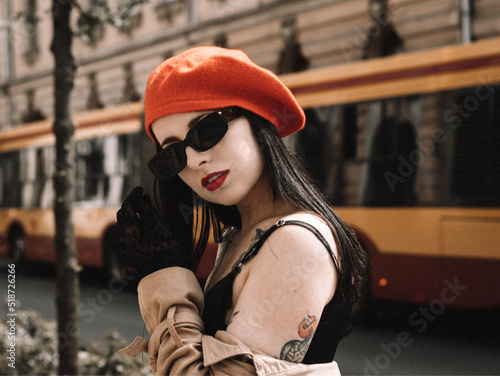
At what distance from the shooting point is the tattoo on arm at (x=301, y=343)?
1075 mm

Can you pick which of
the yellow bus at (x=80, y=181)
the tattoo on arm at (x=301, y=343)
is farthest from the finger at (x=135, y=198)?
the yellow bus at (x=80, y=181)

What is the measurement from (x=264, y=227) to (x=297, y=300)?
0.78 ft

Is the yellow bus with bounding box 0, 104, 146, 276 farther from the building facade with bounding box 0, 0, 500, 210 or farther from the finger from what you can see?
the finger

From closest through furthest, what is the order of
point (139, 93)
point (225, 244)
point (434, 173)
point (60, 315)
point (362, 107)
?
point (225, 244) < point (60, 315) < point (434, 173) < point (362, 107) < point (139, 93)

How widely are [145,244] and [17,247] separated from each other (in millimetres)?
10236

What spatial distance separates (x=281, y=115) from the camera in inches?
53.6

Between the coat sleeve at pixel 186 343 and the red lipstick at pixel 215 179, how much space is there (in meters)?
0.21

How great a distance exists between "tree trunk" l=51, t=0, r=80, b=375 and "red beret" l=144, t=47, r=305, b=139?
2.30 meters

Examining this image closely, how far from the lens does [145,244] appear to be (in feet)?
4.23

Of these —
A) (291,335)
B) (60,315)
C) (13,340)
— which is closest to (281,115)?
(291,335)

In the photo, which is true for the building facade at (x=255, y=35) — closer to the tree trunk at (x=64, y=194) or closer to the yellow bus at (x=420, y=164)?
the tree trunk at (x=64, y=194)

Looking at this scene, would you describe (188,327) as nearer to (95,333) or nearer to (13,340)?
(13,340)

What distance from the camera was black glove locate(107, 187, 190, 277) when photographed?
1287 mm

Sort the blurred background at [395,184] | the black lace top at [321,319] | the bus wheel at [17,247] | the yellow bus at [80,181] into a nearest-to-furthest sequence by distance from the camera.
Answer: the black lace top at [321,319], the blurred background at [395,184], the yellow bus at [80,181], the bus wheel at [17,247]
